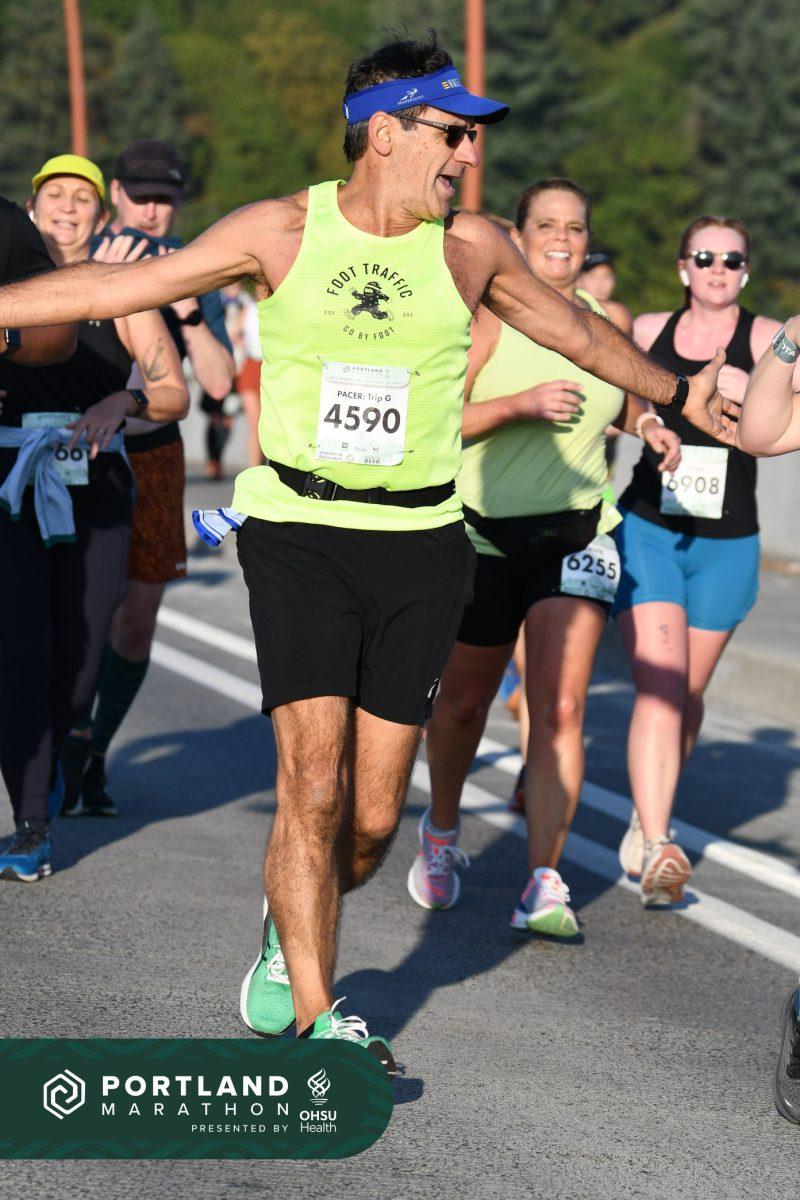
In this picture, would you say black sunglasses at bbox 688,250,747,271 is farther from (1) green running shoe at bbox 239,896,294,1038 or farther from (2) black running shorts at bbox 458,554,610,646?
(1) green running shoe at bbox 239,896,294,1038

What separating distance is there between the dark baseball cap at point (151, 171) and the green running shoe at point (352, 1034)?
438 centimetres

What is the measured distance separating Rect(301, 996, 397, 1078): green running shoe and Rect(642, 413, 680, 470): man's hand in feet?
8.26

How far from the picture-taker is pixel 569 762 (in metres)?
6.39

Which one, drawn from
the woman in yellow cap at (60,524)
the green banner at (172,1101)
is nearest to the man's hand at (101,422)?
the woman in yellow cap at (60,524)

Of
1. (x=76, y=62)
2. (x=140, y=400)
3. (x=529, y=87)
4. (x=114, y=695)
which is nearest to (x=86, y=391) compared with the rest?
(x=140, y=400)

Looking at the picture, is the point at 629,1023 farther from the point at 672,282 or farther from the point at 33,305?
the point at 672,282

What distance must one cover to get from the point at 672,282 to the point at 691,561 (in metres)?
74.1

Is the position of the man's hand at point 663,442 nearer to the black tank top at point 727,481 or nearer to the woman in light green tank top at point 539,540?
the woman in light green tank top at point 539,540

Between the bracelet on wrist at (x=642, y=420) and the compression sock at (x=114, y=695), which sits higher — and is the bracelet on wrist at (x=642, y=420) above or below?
above

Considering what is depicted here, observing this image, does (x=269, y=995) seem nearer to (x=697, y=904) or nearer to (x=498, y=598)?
(x=498, y=598)

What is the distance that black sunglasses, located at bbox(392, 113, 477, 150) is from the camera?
4.59 m

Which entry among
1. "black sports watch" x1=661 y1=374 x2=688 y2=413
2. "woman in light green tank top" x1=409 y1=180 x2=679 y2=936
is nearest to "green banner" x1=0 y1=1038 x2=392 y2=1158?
"black sports watch" x1=661 y1=374 x2=688 y2=413

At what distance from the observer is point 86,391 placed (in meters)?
6.70

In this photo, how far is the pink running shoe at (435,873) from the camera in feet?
21.2
